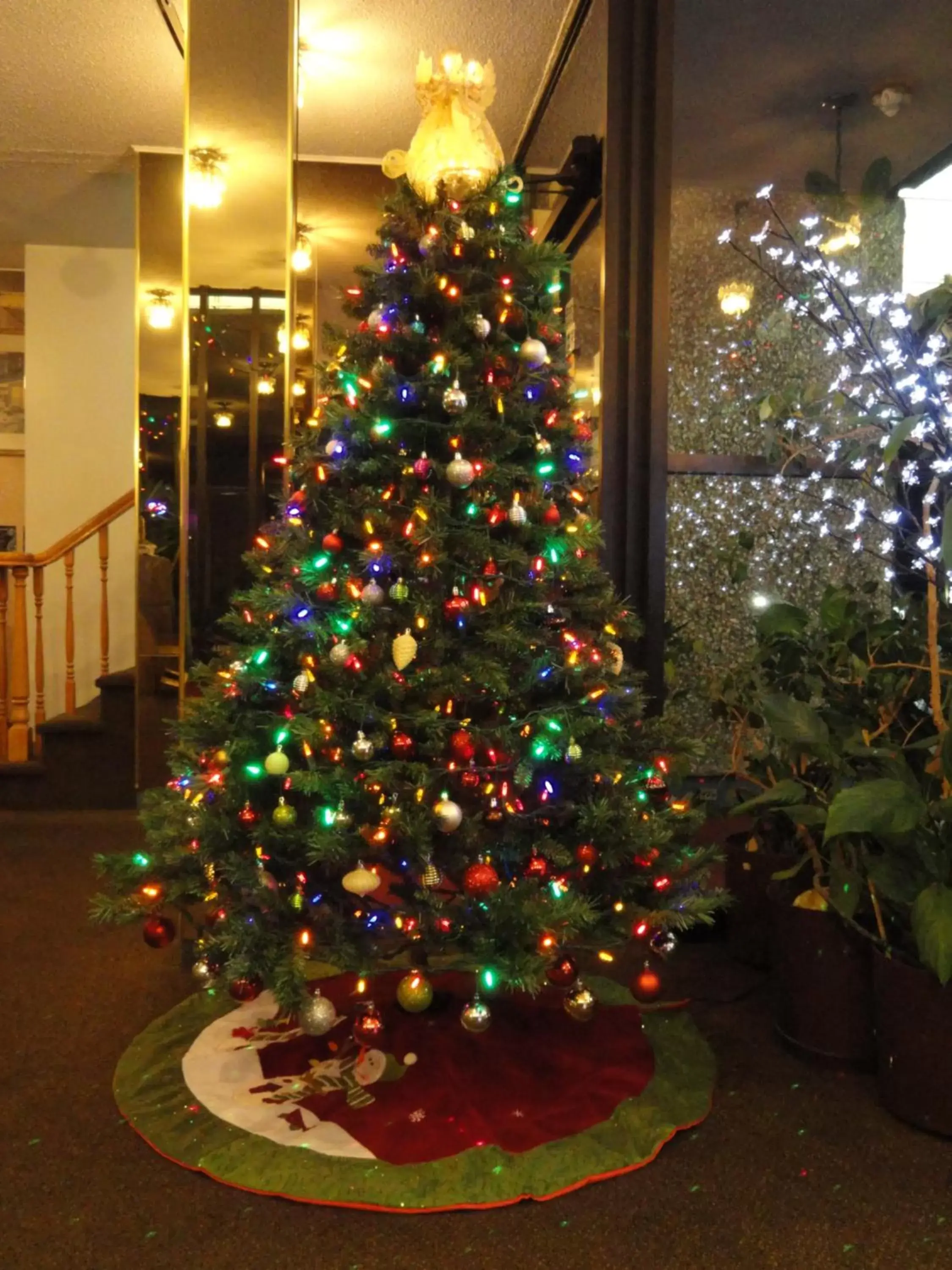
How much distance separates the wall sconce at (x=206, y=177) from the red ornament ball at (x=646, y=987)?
7.07 feet

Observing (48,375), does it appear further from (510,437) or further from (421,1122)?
(421,1122)

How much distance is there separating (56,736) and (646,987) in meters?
2.89

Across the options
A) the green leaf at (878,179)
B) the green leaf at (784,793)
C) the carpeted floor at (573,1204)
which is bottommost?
the carpeted floor at (573,1204)

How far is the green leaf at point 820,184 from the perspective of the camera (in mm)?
2902

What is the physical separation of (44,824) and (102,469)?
2.03 meters

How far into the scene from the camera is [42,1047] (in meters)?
1.72

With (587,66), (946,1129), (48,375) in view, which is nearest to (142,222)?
(48,375)

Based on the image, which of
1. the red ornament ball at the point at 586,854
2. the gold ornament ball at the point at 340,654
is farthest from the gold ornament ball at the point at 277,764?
the red ornament ball at the point at 586,854

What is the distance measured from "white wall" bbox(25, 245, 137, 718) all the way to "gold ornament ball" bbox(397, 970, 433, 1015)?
360 centimetres

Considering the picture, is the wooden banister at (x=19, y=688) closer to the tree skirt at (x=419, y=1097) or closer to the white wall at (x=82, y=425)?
the white wall at (x=82, y=425)

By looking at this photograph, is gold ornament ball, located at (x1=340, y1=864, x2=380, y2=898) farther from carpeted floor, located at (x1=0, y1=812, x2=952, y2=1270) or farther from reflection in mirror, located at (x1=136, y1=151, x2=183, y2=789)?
reflection in mirror, located at (x1=136, y1=151, x2=183, y2=789)

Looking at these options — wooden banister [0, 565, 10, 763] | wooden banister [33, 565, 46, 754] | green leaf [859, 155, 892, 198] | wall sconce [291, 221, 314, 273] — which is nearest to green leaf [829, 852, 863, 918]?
green leaf [859, 155, 892, 198]

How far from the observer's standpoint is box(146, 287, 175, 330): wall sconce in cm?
346

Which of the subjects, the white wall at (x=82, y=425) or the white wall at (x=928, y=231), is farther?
the white wall at (x=82, y=425)
